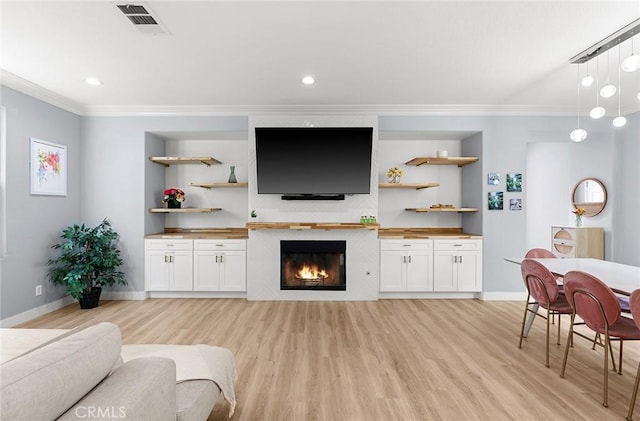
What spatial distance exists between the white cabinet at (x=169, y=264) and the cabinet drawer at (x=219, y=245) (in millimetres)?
117

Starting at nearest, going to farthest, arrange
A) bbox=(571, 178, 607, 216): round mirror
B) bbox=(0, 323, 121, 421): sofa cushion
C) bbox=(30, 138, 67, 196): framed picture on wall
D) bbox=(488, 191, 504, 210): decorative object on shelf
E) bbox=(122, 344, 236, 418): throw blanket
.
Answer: bbox=(0, 323, 121, 421): sofa cushion, bbox=(122, 344, 236, 418): throw blanket, bbox=(30, 138, 67, 196): framed picture on wall, bbox=(488, 191, 504, 210): decorative object on shelf, bbox=(571, 178, 607, 216): round mirror

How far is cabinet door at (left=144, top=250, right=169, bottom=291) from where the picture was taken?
4711mm

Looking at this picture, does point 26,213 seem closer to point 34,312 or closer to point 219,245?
point 34,312

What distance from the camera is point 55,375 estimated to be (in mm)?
917

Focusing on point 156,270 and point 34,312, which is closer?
point 34,312

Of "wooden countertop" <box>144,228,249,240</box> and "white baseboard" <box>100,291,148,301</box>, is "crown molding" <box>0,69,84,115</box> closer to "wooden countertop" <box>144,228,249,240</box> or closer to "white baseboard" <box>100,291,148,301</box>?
"wooden countertop" <box>144,228,249,240</box>

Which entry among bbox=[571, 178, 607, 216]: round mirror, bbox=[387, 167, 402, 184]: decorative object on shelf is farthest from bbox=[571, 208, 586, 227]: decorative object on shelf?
bbox=[387, 167, 402, 184]: decorative object on shelf

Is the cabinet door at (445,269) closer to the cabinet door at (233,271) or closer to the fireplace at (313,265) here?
the fireplace at (313,265)

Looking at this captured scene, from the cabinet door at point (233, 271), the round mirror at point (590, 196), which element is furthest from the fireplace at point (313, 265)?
the round mirror at point (590, 196)

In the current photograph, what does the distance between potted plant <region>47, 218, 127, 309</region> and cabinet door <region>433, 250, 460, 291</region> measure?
4.31m

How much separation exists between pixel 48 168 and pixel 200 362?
3.83 metres

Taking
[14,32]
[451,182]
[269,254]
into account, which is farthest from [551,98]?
[14,32]

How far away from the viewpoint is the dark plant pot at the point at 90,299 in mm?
4230

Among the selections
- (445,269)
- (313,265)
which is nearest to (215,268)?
(313,265)
